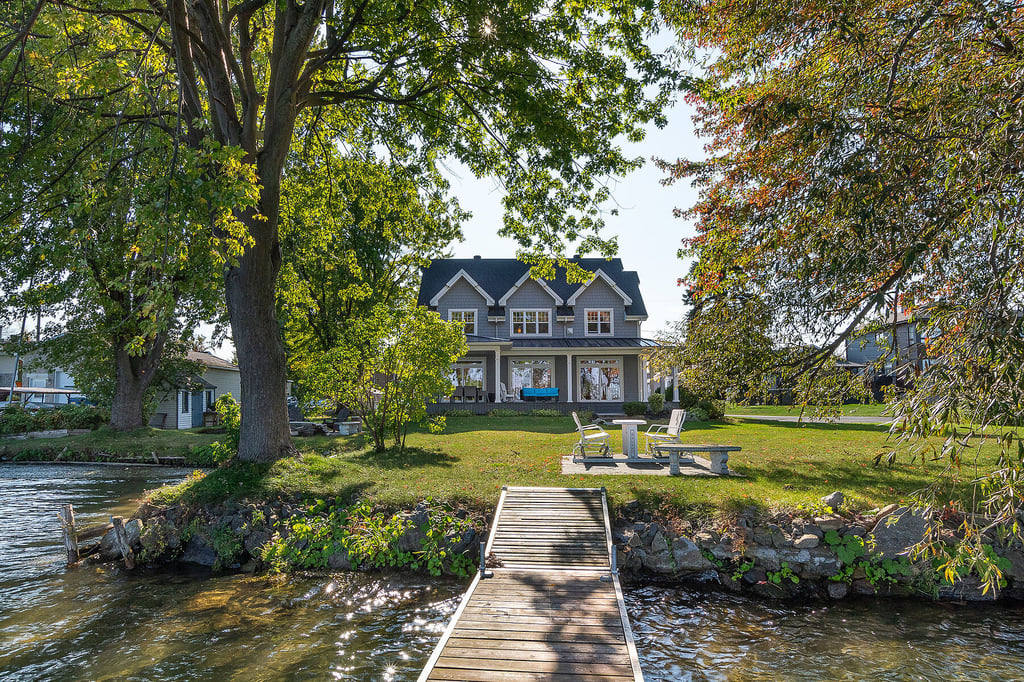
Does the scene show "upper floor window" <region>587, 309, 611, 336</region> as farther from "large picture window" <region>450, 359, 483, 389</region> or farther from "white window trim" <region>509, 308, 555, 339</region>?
"large picture window" <region>450, 359, 483, 389</region>

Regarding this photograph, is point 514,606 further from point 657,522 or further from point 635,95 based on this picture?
point 635,95

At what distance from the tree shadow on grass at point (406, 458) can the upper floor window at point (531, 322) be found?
17.5 m

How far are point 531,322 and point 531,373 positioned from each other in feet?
9.81

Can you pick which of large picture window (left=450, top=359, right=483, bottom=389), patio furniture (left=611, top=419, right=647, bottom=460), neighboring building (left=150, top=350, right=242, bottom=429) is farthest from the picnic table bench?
neighboring building (left=150, top=350, right=242, bottom=429)

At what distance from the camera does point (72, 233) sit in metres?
6.74

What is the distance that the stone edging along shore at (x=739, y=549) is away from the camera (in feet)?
27.6

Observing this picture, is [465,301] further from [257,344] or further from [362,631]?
[362,631]

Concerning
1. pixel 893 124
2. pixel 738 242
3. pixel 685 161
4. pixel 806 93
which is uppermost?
pixel 685 161

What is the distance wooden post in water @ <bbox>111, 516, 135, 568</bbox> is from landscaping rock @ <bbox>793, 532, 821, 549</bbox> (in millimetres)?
11101

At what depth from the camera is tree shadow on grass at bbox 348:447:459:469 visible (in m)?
13.6

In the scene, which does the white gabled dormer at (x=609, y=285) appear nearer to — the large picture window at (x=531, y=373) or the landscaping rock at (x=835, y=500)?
the large picture window at (x=531, y=373)

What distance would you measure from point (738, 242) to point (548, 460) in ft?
27.0

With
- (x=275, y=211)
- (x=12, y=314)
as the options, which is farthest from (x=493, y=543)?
(x=12, y=314)

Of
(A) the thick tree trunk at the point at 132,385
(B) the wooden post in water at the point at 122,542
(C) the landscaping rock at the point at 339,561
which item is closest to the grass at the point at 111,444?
(A) the thick tree trunk at the point at 132,385
